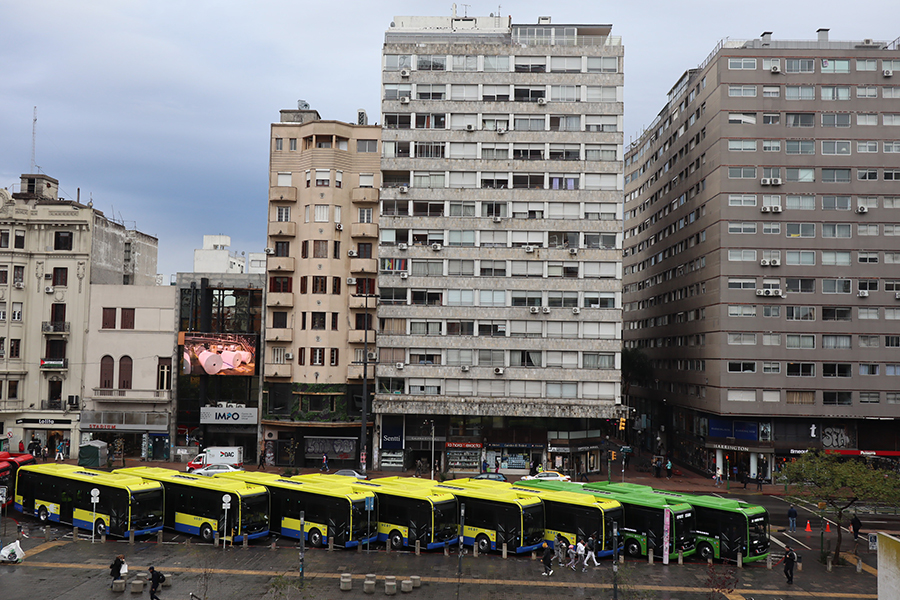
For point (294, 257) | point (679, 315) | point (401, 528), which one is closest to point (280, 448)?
point (294, 257)

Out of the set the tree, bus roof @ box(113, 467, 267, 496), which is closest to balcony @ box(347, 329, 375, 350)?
bus roof @ box(113, 467, 267, 496)

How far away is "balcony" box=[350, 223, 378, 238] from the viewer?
2562 inches

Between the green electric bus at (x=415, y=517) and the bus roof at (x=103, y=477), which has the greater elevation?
the bus roof at (x=103, y=477)

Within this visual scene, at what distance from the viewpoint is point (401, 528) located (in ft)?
119

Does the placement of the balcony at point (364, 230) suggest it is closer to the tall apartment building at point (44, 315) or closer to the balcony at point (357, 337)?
the balcony at point (357, 337)

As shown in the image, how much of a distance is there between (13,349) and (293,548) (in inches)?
1754

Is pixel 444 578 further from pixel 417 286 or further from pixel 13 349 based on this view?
pixel 13 349

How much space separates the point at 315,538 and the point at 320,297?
31212 mm

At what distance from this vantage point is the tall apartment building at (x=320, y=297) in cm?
6431

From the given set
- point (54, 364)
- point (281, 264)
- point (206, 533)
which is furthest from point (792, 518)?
point (54, 364)

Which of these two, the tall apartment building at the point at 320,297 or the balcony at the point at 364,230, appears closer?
the tall apartment building at the point at 320,297

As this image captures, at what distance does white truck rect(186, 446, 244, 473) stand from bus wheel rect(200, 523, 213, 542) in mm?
22009

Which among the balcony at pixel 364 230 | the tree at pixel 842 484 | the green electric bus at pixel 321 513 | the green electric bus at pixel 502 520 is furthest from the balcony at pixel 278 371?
the tree at pixel 842 484

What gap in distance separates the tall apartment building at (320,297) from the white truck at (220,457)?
3.83 meters
